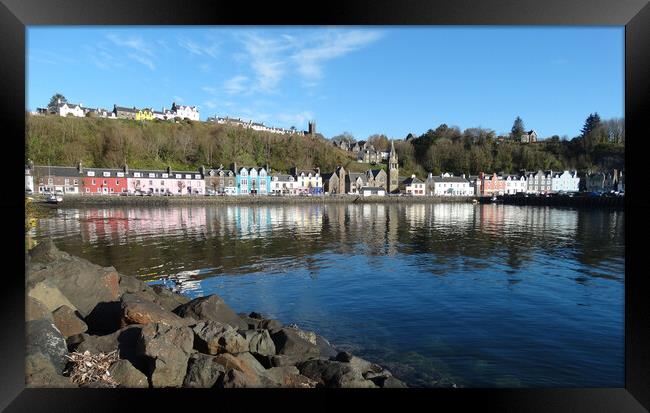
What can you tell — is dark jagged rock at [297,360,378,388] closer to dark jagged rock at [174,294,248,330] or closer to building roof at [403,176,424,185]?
dark jagged rock at [174,294,248,330]

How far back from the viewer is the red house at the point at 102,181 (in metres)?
51.1

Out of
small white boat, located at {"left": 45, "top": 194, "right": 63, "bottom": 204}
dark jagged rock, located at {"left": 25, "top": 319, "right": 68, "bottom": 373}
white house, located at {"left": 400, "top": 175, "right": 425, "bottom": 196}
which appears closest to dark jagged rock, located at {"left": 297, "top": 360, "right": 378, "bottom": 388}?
dark jagged rock, located at {"left": 25, "top": 319, "right": 68, "bottom": 373}

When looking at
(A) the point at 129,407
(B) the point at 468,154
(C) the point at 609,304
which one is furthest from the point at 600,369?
(B) the point at 468,154

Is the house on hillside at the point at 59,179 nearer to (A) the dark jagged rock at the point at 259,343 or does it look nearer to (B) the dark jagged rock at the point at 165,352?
(A) the dark jagged rock at the point at 259,343

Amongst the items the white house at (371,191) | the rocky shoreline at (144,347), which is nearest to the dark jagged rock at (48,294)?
the rocky shoreline at (144,347)

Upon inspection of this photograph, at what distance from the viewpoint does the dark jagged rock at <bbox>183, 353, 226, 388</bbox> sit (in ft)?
12.5

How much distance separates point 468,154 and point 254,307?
2871 inches

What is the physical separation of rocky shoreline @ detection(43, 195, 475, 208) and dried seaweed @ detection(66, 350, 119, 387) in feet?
149

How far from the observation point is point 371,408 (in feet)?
10.7

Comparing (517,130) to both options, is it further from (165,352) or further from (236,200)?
(165,352)

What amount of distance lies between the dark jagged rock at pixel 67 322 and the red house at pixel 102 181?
53.5 meters

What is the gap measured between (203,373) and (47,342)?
153cm

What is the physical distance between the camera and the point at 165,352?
389 centimetres

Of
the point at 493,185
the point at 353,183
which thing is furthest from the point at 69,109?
the point at 493,185
